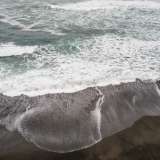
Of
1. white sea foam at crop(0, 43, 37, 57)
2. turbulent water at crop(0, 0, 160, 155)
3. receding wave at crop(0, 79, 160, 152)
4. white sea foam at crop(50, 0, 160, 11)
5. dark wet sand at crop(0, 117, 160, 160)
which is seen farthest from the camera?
white sea foam at crop(50, 0, 160, 11)

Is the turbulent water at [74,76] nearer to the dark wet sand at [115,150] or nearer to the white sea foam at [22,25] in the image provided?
the white sea foam at [22,25]

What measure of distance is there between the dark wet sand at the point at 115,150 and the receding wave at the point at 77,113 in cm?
28

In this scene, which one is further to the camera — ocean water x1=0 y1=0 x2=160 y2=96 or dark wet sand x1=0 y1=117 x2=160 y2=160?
ocean water x1=0 y1=0 x2=160 y2=96

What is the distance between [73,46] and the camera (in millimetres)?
14398

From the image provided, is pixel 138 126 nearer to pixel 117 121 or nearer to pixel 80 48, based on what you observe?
pixel 117 121

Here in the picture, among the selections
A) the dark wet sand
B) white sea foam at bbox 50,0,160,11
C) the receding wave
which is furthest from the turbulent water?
white sea foam at bbox 50,0,160,11

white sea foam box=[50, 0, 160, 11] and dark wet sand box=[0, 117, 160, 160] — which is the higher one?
white sea foam box=[50, 0, 160, 11]

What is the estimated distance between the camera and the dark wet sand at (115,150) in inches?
256

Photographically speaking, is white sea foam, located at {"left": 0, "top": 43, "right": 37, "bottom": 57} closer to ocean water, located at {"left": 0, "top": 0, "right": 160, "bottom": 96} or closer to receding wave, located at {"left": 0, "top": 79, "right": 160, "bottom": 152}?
ocean water, located at {"left": 0, "top": 0, "right": 160, "bottom": 96}

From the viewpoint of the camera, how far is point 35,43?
1476 centimetres

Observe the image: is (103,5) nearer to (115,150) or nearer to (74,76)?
(74,76)

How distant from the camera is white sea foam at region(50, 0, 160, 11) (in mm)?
23734

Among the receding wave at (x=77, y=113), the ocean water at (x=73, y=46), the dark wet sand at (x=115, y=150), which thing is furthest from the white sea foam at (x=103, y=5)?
the dark wet sand at (x=115, y=150)

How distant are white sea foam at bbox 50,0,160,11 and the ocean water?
0.27 m
